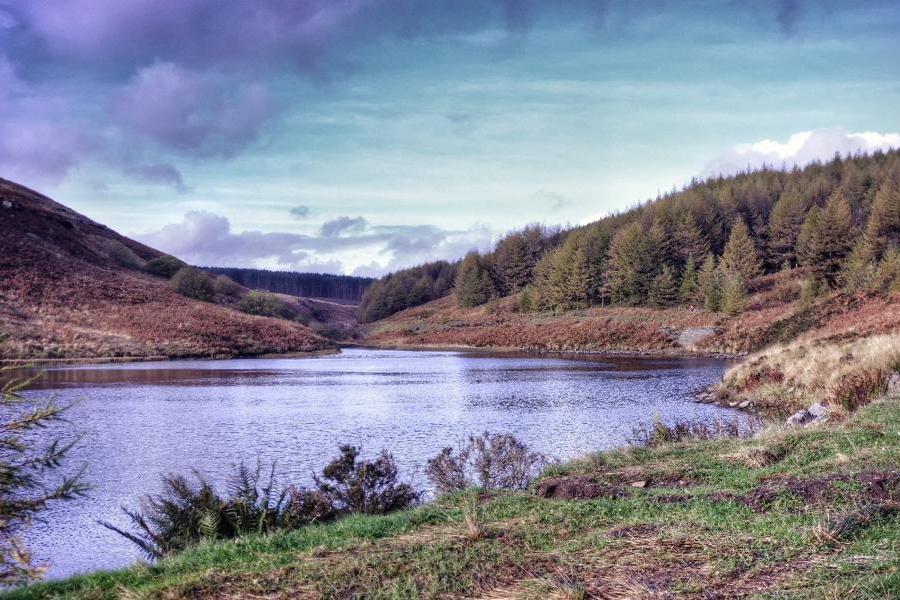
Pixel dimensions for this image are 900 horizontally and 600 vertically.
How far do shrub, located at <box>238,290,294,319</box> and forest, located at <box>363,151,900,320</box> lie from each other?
115 ft

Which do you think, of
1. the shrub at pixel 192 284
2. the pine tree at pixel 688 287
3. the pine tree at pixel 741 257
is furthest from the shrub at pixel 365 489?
the pine tree at pixel 741 257

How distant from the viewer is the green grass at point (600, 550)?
5.39 m

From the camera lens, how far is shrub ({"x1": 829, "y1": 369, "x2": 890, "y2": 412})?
658 inches

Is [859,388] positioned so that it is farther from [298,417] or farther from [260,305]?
[260,305]

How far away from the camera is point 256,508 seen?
1064 cm

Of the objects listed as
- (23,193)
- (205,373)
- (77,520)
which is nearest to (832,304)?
(205,373)

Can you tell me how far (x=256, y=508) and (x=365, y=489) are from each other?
2003 millimetres

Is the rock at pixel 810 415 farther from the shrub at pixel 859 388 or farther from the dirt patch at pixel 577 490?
the dirt patch at pixel 577 490

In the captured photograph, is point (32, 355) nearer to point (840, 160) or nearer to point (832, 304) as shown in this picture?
point (832, 304)

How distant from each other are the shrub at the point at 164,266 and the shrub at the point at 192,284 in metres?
5.83

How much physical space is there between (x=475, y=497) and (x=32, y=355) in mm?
51395

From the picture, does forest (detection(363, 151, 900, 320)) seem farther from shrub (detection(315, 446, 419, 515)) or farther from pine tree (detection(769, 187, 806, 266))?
shrub (detection(315, 446, 419, 515))

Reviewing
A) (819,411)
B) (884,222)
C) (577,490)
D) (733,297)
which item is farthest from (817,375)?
(884,222)

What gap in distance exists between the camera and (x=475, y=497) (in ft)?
30.4
